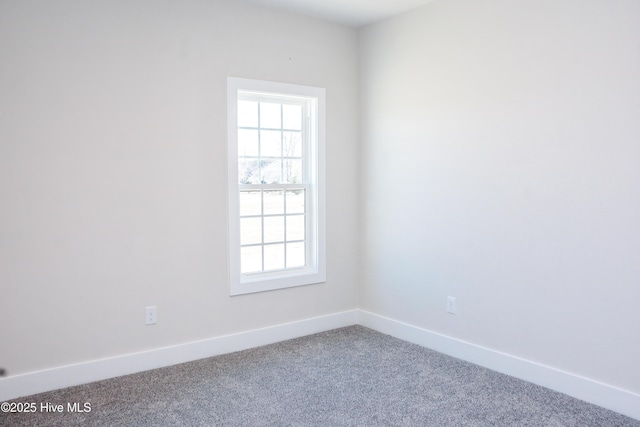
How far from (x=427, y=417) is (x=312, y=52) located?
9.71 ft

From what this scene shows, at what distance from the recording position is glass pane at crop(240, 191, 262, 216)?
3.87 m

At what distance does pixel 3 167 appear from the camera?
9.41 feet

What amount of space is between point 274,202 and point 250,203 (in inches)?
9.0

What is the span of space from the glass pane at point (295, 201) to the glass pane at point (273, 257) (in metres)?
0.34

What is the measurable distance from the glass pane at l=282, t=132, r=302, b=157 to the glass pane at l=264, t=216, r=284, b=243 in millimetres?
555

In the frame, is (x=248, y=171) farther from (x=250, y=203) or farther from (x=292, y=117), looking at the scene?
(x=292, y=117)

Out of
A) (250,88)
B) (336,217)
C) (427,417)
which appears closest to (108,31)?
(250,88)

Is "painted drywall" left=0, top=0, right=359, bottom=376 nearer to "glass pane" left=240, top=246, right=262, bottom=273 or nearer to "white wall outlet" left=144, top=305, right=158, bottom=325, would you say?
"white wall outlet" left=144, top=305, right=158, bottom=325

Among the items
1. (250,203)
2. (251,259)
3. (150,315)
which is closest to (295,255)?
(251,259)

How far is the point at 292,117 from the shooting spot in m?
4.13

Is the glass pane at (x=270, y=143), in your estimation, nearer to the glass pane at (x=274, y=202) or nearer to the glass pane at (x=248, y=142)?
the glass pane at (x=248, y=142)

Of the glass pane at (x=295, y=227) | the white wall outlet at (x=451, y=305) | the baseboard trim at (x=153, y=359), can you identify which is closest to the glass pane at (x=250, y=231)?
the glass pane at (x=295, y=227)

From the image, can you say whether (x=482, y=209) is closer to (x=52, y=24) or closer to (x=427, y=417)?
(x=427, y=417)

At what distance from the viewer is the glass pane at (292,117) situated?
4078 mm
